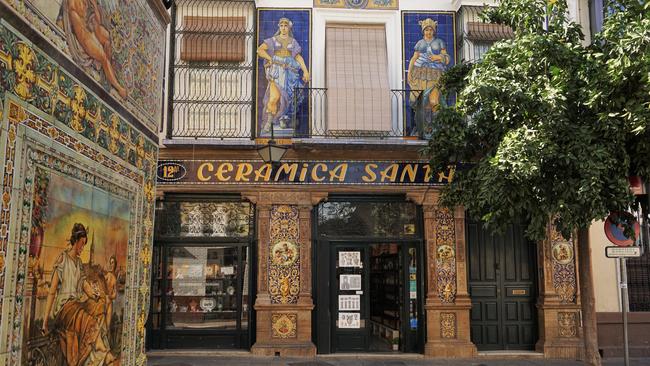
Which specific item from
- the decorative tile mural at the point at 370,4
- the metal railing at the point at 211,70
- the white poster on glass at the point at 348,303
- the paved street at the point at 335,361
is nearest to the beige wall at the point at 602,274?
the paved street at the point at 335,361

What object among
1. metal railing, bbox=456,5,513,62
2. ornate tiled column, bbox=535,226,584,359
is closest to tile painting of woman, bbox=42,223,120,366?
ornate tiled column, bbox=535,226,584,359

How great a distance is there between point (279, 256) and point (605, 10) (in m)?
7.00

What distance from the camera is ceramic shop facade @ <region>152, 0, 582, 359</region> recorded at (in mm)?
11562

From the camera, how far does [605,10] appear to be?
9.10 metres

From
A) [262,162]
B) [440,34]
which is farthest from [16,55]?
[440,34]

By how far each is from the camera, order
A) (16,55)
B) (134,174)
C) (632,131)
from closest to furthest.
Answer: (16,55), (134,174), (632,131)

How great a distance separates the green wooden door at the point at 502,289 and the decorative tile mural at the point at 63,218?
7.84 meters

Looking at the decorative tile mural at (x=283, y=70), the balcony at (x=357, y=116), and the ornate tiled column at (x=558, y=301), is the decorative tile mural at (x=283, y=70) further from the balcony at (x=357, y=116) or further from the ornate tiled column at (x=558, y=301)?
the ornate tiled column at (x=558, y=301)

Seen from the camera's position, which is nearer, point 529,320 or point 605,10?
point 605,10

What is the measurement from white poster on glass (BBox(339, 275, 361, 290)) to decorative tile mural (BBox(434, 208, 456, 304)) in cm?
155

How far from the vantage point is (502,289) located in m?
12.1

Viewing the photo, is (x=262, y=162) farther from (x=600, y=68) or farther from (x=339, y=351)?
(x=600, y=68)

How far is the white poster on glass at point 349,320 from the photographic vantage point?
11.8 m

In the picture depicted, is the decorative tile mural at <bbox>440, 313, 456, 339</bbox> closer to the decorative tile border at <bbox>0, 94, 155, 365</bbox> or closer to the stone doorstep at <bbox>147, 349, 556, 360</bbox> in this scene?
the stone doorstep at <bbox>147, 349, 556, 360</bbox>
